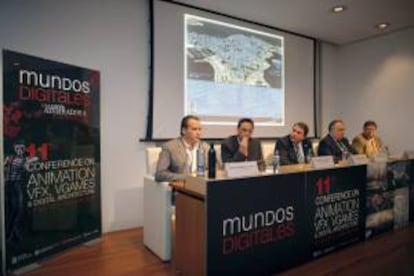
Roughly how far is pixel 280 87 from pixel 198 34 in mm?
1576

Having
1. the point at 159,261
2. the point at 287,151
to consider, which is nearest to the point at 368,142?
the point at 287,151

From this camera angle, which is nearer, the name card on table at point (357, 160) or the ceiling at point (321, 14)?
the name card on table at point (357, 160)

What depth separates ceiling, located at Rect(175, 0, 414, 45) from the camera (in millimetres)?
3797

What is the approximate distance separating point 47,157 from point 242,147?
1.86 m

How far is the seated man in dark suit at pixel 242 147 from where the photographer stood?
3.41 m

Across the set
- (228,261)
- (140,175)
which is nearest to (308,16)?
(140,175)

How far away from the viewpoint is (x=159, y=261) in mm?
2660

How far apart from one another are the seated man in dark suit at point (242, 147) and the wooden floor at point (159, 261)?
3.96 ft

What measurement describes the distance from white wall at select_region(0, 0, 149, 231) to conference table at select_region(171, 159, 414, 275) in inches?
52.1

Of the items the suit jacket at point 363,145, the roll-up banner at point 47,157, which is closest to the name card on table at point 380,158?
the suit jacket at point 363,145

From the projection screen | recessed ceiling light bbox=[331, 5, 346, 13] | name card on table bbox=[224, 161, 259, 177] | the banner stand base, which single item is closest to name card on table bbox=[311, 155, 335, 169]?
name card on table bbox=[224, 161, 259, 177]

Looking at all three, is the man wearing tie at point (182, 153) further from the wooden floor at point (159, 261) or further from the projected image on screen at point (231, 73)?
the projected image on screen at point (231, 73)

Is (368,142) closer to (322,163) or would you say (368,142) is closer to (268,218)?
(322,163)

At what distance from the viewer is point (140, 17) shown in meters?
3.60
